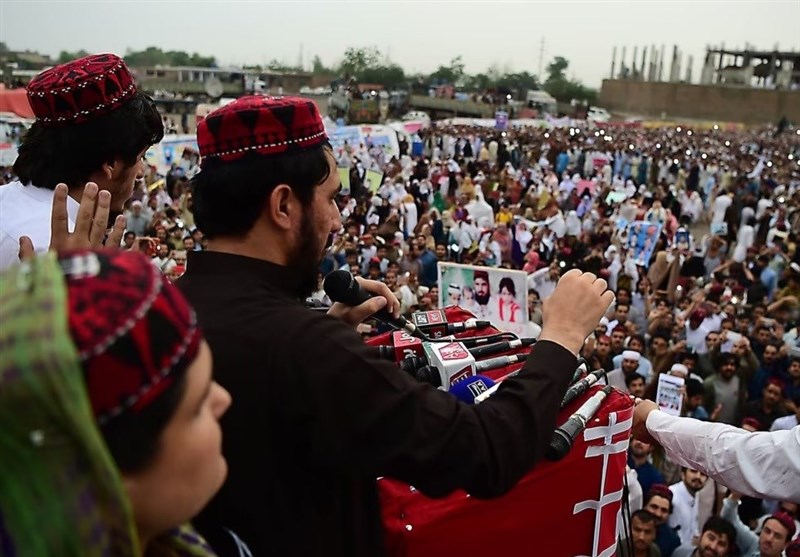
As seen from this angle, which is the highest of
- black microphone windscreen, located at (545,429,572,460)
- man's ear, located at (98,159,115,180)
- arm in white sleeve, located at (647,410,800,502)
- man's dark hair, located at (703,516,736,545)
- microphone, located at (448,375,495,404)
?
man's ear, located at (98,159,115,180)

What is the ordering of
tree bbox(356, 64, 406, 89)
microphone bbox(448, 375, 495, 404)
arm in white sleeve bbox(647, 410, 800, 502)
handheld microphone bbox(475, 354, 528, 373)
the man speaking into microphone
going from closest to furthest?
the man speaking into microphone < microphone bbox(448, 375, 495, 404) < handheld microphone bbox(475, 354, 528, 373) < arm in white sleeve bbox(647, 410, 800, 502) < tree bbox(356, 64, 406, 89)

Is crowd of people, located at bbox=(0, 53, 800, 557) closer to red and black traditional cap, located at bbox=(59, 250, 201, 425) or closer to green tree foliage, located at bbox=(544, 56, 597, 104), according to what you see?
red and black traditional cap, located at bbox=(59, 250, 201, 425)

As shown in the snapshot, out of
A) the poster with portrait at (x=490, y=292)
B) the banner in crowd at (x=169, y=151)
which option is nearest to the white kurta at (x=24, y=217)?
the poster with portrait at (x=490, y=292)

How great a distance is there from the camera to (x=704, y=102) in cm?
5747

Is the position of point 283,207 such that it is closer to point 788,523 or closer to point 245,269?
point 245,269

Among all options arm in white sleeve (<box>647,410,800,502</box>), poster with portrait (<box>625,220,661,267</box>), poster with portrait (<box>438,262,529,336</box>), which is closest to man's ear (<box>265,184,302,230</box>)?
arm in white sleeve (<box>647,410,800,502</box>)

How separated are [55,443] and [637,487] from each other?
4173 mm

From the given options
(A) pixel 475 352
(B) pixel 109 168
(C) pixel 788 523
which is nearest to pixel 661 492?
(C) pixel 788 523

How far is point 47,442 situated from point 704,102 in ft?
211

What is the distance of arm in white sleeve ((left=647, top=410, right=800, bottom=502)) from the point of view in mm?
1823

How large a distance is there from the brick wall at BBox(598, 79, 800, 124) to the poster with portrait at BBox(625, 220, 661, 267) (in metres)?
52.2

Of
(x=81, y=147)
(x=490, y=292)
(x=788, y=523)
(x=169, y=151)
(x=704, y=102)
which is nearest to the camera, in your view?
(x=81, y=147)

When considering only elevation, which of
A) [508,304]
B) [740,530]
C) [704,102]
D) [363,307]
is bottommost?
[740,530]

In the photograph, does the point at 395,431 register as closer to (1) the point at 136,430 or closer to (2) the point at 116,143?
(1) the point at 136,430
